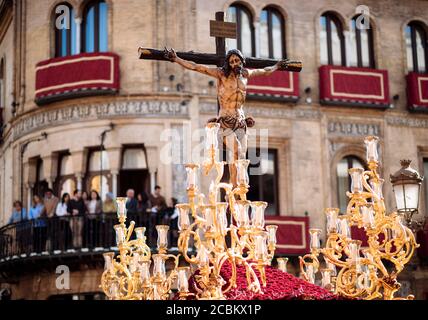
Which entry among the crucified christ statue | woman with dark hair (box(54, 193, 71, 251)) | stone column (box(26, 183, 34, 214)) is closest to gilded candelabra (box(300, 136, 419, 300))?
the crucified christ statue

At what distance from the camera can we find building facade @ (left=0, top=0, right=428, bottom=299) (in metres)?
28.9

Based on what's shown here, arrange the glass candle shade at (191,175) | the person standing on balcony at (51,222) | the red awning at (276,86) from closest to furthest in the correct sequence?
the glass candle shade at (191,175) → the person standing on balcony at (51,222) → the red awning at (276,86)

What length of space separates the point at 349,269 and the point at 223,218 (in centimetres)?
190

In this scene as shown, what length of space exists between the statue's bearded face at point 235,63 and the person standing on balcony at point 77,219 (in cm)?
1542

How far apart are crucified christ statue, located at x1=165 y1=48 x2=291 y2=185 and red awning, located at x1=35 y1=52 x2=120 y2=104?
1601 cm

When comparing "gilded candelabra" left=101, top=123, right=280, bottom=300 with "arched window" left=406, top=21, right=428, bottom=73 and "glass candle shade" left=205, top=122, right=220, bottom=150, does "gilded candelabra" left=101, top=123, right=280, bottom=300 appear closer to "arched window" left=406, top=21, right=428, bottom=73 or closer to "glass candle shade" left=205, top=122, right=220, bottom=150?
→ "glass candle shade" left=205, top=122, right=220, bottom=150

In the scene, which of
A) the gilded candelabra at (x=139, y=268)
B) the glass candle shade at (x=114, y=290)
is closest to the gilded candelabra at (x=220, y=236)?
the gilded candelabra at (x=139, y=268)

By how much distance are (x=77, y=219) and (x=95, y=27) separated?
6.03m

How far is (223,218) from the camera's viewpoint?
11.2m

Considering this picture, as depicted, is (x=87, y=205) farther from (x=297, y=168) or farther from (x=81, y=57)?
(x=297, y=168)

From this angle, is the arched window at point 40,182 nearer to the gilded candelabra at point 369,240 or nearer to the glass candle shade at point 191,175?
the gilded candelabra at point 369,240

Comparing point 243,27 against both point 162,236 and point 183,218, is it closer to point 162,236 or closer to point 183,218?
point 162,236

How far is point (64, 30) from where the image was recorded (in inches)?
1195

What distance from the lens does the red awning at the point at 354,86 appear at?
3056 cm
